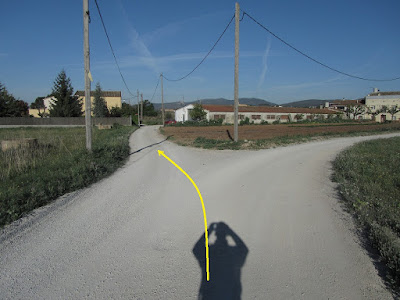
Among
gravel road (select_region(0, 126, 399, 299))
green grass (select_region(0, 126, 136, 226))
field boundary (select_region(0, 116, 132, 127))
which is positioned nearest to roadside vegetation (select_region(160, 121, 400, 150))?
green grass (select_region(0, 126, 136, 226))

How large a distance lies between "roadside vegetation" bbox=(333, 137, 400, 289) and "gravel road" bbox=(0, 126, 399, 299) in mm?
227

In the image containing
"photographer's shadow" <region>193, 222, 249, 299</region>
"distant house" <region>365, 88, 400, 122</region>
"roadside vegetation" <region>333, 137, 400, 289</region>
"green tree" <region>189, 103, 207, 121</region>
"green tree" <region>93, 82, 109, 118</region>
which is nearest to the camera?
"photographer's shadow" <region>193, 222, 249, 299</region>

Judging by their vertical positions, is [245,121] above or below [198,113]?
below

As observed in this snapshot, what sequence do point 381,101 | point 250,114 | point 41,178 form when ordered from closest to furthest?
point 41,178 → point 250,114 → point 381,101

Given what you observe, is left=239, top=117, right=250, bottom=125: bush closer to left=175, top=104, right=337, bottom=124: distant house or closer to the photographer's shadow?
left=175, top=104, right=337, bottom=124: distant house

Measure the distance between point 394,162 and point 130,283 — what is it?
1080 cm

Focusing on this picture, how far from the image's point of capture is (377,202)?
542 centimetres

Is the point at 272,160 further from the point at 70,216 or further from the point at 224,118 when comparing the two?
the point at 224,118

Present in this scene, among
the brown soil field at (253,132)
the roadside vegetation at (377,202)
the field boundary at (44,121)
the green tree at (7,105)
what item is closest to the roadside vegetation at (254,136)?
the brown soil field at (253,132)

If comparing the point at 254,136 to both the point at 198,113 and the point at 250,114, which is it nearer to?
the point at 198,113

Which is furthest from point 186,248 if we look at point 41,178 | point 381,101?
point 381,101

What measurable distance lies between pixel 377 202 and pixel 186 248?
4073mm

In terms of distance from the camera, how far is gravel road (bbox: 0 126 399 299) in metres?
2.99

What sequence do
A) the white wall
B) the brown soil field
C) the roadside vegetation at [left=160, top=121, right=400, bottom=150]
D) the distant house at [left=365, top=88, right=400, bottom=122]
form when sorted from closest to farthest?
the roadside vegetation at [left=160, top=121, right=400, bottom=150] → the brown soil field → the white wall → the distant house at [left=365, top=88, right=400, bottom=122]
